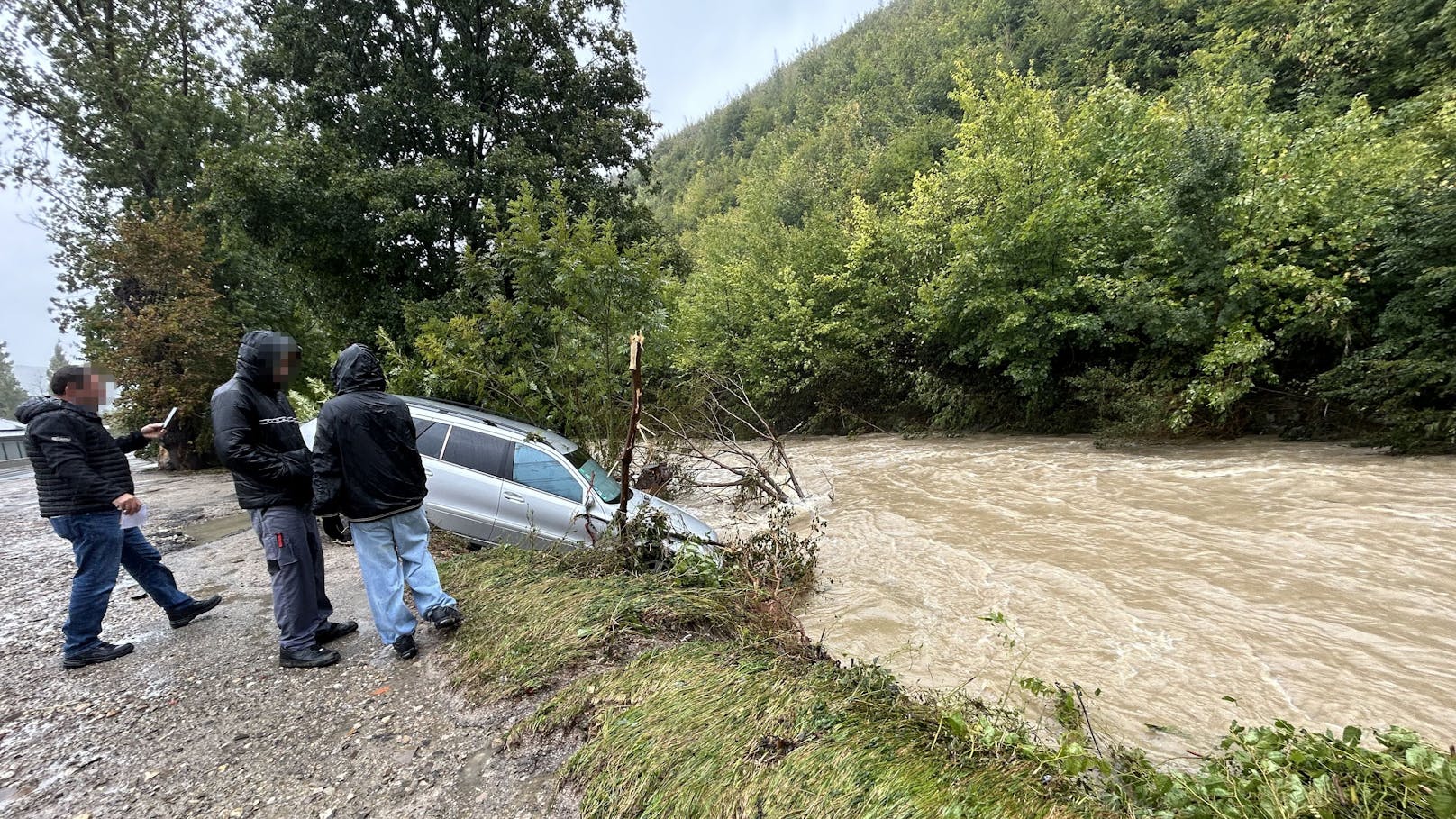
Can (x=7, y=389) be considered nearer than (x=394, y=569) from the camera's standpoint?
No

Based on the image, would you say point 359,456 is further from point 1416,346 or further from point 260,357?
point 1416,346

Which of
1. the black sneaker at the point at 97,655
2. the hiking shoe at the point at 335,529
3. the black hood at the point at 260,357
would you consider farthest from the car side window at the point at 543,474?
the black sneaker at the point at 97,655

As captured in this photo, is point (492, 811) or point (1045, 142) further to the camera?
point (1045, 142)

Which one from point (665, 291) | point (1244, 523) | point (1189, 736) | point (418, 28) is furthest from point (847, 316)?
point (1189, 736)

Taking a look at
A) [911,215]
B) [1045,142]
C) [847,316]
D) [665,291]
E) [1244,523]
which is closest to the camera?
[1244,523]

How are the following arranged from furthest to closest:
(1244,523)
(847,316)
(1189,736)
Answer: (847,316) < (1244,523) < (1189,736)

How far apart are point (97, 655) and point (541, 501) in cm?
287

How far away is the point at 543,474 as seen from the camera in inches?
212

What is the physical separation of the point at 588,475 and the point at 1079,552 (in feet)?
17.0

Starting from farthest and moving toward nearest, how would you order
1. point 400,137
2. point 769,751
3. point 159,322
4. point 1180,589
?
point 159,322, point 400,137, point 1180,589, point 769,751

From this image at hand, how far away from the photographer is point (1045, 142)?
11.8 metres

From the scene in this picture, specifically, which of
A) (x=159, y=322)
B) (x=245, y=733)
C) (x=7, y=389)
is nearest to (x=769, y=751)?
(x=245, y=733)

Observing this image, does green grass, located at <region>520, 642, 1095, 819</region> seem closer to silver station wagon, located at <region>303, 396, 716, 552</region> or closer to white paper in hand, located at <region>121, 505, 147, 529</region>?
silver station wagon, located at <region>303, 396, 716, 552</region>

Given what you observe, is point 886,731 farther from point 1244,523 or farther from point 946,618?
point 1244,523
